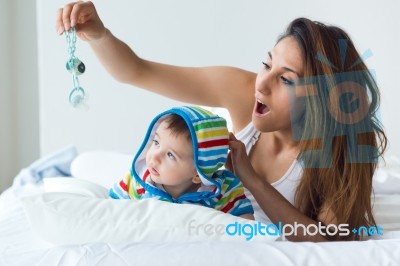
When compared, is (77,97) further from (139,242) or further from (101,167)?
(101,167)

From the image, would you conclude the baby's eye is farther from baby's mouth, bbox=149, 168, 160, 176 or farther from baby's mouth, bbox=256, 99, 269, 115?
baby's mouth, bbox=256, 99, 269, 115

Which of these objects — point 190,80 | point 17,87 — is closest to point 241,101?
point 190,80

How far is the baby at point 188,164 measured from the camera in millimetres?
995

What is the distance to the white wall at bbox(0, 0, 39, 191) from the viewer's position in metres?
3.05

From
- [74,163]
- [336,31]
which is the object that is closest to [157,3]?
[74,163]

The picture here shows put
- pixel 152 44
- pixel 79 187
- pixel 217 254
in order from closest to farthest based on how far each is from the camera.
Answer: pixel 217 254 < pixel 79 187 < pixel 152 44

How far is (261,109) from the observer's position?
3.72ft

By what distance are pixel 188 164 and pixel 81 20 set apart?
1.08 ft

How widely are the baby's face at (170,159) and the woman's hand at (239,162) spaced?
9 cm

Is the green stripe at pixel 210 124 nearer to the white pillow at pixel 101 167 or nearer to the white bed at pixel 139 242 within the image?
the white bed at pixel 139 242

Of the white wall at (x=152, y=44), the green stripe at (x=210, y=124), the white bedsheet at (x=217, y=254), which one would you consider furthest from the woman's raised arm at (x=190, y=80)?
the white wall at (x=152, y=44)

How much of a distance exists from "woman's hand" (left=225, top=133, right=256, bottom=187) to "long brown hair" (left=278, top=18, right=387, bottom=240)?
131mm

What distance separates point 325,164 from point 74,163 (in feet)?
3.26

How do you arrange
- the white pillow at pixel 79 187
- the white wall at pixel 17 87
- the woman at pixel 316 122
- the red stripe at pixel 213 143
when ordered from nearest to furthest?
the red stripe at pixel 213 143 → the woman at pixel 316 122 → the white pillow at pixel 79 187 → the white wall at pixel 17 87
